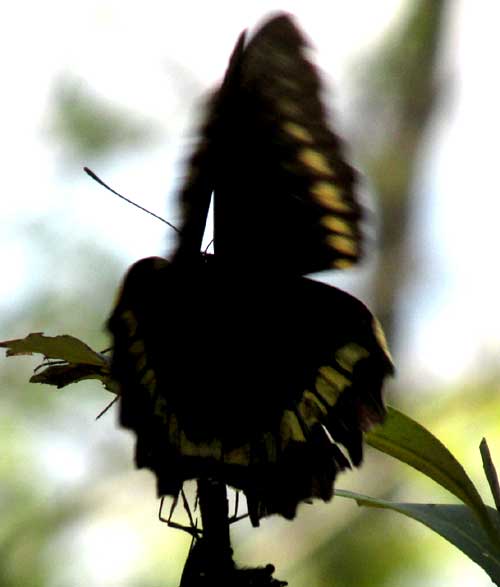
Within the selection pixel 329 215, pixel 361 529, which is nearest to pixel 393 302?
pixel 361 529

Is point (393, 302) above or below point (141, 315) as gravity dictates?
below

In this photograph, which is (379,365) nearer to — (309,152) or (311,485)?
(311,485)

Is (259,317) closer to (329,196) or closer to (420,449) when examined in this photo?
(329,196)

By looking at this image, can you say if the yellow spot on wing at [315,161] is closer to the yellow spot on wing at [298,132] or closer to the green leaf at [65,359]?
the yellow spot on wing at [298,132]

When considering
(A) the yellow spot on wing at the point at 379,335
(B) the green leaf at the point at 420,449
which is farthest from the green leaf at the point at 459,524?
(A) the yellow spot on wing at the point at 379,335

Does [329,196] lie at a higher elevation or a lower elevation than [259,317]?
higher

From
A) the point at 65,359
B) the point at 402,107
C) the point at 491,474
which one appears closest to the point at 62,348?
the point at 65,359
